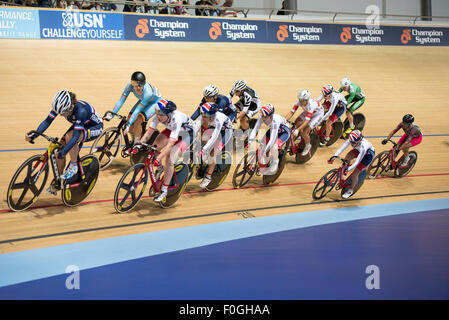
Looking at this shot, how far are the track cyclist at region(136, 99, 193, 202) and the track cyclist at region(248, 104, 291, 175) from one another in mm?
1085

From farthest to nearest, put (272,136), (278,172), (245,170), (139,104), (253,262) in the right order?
1. (278,172)
2. (245,170)
3. (139,104)
4. (272,136)
5. (253,262)

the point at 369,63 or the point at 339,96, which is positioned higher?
the point at 369,63

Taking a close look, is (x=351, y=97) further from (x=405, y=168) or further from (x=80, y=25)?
(x=80, y=25)

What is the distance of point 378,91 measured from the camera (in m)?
11.7

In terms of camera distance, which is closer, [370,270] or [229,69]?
[370,270]

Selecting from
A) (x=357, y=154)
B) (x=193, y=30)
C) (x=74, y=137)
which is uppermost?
(x=193, y=30)

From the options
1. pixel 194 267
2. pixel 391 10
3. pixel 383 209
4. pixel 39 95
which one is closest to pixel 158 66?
pixel 39 95

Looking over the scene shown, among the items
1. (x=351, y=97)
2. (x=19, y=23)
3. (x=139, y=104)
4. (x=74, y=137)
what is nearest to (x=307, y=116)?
(x=351, y=97)

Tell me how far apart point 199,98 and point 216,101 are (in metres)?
3.50

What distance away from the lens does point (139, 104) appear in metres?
5.70

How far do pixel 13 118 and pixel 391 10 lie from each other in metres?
16.6

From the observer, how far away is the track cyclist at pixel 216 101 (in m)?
5.82

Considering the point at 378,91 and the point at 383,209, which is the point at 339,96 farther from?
the point at 378,91

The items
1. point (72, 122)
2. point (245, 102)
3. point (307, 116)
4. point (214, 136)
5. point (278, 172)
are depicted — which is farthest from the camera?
point (245, 102)
